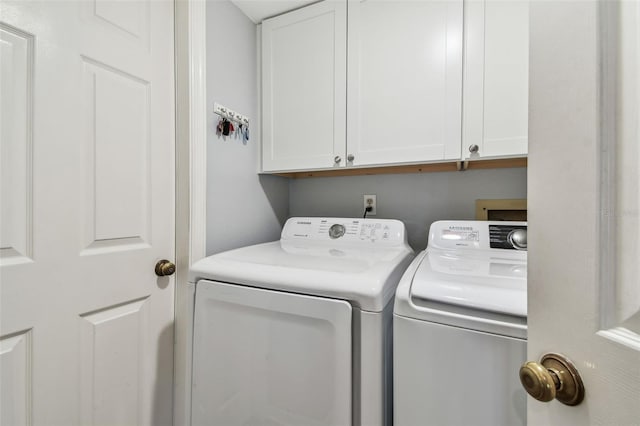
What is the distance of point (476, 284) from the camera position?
719mm

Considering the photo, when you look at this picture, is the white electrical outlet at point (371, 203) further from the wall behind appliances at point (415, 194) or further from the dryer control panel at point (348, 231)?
the dryer control panel at point (348, 231)

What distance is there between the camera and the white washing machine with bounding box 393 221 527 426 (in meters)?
0.62

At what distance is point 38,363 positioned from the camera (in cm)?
84

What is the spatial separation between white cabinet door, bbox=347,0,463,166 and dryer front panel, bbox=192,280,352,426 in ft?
2.70

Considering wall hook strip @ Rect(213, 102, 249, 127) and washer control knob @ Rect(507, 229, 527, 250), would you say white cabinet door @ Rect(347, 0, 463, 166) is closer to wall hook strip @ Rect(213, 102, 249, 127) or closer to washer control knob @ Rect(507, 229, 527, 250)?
washer control knob @ Rect(507, 229, 527, 250)

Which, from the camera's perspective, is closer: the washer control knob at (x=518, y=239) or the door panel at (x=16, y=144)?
the door panel at (x=16, y=144)

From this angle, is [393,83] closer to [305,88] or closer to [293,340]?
[305,88]

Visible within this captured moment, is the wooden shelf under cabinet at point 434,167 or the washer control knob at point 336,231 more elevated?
the wooden shelf under cabinet at point 434,167

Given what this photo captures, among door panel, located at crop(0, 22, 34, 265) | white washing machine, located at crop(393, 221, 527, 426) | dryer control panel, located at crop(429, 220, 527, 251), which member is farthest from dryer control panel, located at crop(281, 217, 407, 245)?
door panel, located at crop(0, 22, 34, 265)

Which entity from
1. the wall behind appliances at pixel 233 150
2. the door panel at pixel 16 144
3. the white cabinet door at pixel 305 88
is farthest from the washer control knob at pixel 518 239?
the door panel at pixel 16 144

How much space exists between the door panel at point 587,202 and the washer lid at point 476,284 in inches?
9.3

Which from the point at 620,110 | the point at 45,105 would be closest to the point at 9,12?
the point at 45,105

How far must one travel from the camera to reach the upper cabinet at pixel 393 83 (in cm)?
110

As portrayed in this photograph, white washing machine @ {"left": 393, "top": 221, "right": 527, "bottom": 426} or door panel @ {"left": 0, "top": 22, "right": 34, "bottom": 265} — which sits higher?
door panel @ {"left": 0, "top": 22, "right": 34, "bottom": 265}
